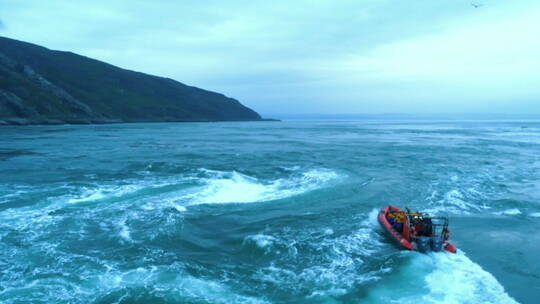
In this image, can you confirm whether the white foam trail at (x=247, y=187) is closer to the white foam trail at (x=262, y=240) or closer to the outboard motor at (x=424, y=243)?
the white foam trail at (x=262, y=240)

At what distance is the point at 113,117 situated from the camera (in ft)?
495

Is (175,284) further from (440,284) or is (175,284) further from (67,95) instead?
(67,95)

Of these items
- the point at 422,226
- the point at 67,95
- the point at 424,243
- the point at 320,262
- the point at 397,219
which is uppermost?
the point at 67,95

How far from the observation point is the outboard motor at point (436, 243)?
2034 centimetres

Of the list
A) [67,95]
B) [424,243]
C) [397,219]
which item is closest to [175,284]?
[424,243]

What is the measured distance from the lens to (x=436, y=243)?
20359 mm

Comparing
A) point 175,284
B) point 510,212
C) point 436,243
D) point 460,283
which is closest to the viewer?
point 175,284

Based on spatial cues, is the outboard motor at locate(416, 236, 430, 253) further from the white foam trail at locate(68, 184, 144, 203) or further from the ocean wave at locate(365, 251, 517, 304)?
the white foam trail at locate(68, 184, 144, 203)

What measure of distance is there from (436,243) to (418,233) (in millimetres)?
1309

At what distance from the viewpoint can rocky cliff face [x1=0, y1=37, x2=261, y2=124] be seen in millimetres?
116562

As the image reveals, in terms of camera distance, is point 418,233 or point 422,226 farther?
point 418,233

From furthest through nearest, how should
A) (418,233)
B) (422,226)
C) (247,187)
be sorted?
1. (247,187)
2. (418,233)
3. (422,226)

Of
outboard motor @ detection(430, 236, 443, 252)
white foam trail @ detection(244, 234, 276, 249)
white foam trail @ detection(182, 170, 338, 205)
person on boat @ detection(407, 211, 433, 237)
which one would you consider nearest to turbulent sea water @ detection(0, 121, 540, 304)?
white foam trail @ detection(244, 234, 276, 249)

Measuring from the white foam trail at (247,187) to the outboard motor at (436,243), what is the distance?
13.4m
